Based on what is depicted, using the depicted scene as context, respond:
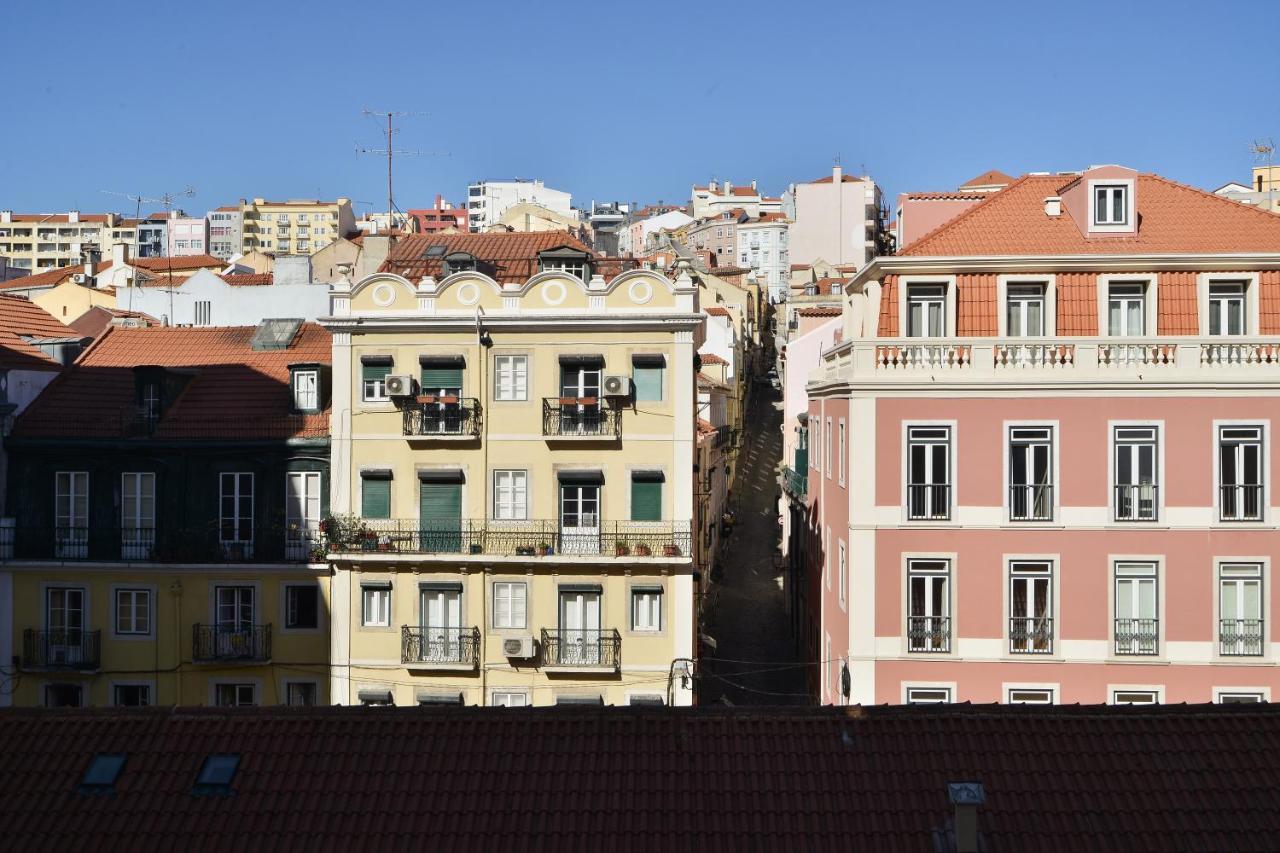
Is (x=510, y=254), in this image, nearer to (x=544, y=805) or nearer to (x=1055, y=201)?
(x=1055, y=201)

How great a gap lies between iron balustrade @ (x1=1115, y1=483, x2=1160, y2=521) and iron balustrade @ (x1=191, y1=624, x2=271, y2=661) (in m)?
20.6

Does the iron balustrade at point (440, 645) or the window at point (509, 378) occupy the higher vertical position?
the window at point (509, 378)

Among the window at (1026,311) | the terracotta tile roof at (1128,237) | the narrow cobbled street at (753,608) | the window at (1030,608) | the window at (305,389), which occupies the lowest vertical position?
the narrow cobbled street at (753,608)

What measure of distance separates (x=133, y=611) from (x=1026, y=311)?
23.3 meters

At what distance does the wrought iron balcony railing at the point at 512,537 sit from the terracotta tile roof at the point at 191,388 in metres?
3.18

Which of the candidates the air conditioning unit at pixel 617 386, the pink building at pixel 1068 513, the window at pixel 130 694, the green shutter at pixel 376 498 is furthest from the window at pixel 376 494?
the pink building at pixel 1068 513

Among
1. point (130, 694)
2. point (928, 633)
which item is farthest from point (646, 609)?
point (130, 694)

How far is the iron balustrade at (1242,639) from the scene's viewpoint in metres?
26.0

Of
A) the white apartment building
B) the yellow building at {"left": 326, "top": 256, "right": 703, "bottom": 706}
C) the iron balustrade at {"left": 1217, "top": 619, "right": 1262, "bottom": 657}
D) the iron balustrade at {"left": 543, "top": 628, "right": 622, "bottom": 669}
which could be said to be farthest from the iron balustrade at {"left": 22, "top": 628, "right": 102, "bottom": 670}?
the white apartment building

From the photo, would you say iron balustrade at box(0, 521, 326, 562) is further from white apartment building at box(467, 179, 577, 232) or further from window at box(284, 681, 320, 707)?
white apartment building at box(467, 179, 577, 232)

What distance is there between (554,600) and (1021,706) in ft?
48.7

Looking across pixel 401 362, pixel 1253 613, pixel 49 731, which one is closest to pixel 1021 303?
pixel 1253 613

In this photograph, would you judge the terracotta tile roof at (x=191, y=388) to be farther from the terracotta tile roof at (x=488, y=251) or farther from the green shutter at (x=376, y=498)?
the terracotta tile roof at (x=488, y=251)

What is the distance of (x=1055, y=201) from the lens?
29734mm
